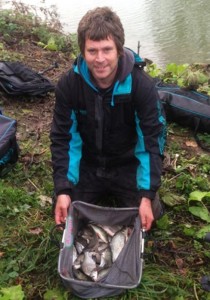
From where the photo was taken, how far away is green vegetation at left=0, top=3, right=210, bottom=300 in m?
2.49

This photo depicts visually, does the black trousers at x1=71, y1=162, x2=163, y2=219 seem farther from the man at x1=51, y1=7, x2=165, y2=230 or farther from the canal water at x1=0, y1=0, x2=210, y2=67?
the canal water at x1=0, y1=0, x2=210, y2=67

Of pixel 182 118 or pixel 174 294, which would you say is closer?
pixel 174 294

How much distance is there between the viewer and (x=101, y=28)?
2443 millimetres

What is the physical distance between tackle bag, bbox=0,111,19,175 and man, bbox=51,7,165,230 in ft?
2.06

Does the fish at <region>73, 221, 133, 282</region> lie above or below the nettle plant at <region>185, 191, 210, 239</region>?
above

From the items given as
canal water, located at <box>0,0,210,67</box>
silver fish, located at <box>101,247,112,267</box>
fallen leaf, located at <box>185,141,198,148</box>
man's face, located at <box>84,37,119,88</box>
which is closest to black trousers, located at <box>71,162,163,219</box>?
silver fish, located at <box>101,247,112,267</box>

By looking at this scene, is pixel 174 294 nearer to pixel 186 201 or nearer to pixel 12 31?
pixel 186 201

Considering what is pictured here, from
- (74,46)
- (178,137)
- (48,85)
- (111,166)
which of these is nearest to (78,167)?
(111,166)

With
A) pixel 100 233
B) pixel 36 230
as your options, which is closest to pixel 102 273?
pixel 100 233

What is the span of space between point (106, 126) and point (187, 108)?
1.76 m

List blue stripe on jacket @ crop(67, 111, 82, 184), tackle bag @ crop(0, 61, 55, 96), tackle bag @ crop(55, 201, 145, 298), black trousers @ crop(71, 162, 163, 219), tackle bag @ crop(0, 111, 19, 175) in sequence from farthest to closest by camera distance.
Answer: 1. tackle bag @ crop(0, 61, 55, 96)
2. tackle bag @ crop(0, 111, 19, 175)
3. black trousers @ crop(71, 162, 163, 219)
4. blue stripe on jacket @ crop(67, 111, 82, 184)
5. tackle bag @ crop(55, 201, 145, 298)

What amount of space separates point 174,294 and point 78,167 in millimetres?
1075

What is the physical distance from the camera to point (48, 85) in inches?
194

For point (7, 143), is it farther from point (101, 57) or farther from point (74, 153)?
point (101, 57)
